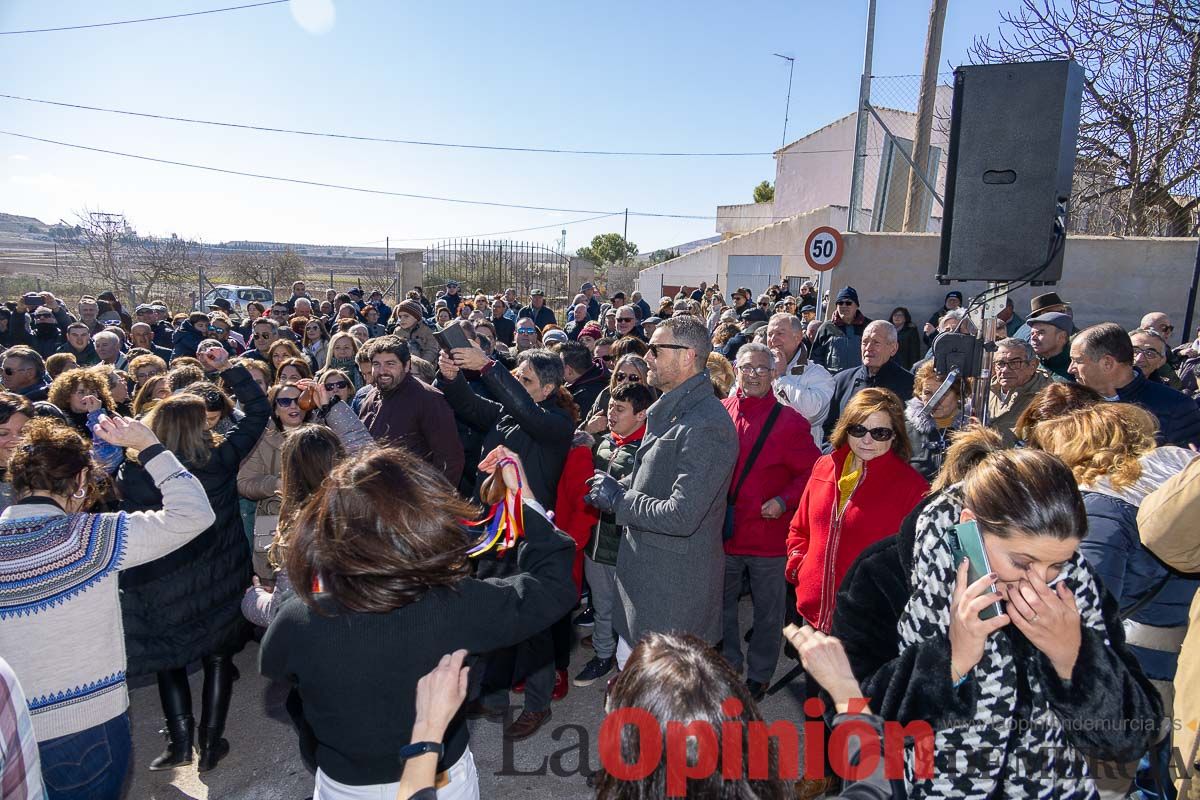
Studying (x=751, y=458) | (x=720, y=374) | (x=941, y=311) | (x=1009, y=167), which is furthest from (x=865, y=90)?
(x=751, y=458)

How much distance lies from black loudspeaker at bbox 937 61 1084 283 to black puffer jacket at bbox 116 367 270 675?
4.74 meters

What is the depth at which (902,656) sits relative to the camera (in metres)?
1.76

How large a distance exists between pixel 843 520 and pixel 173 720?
3244 mm

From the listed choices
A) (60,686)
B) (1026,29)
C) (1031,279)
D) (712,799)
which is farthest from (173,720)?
(1026,29)

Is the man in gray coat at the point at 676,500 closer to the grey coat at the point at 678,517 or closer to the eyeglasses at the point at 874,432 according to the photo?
the grey coat at the point at 678,517

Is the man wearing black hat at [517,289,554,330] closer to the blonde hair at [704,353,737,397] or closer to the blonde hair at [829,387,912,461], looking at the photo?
the blonde hair at [704,353,737,397]

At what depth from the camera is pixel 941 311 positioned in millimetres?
10711

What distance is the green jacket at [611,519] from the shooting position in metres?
3.77

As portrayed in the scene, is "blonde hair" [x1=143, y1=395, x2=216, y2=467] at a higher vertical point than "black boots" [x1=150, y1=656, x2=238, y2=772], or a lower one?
higher

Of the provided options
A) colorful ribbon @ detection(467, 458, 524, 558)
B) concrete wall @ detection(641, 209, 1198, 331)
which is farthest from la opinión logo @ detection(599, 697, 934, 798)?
concrete wall @ detection(641, 209, 1198, 331)

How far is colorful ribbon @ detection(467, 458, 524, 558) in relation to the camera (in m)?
1.98

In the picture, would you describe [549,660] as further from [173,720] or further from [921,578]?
[921,578]

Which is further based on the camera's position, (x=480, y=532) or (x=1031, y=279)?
(x=1031, y=279)

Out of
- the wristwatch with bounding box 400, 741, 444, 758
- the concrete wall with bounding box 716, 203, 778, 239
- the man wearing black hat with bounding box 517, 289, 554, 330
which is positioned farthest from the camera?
the concrete wall with bounding box 716, 203, 778, 239
